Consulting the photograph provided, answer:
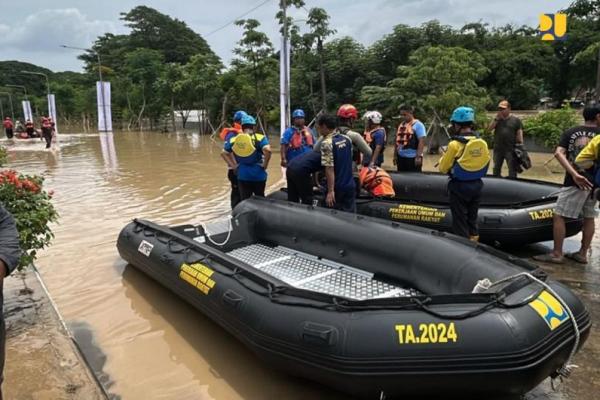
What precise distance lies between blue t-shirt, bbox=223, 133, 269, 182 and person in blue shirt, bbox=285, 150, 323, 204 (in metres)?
0.56

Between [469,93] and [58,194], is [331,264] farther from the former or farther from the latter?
[469,93]

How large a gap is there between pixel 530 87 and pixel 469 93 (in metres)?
7.44

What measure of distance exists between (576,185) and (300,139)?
280cm

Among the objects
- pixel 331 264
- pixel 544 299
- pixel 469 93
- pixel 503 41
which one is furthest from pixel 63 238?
pixel 503 41

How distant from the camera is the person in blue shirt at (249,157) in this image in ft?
15.6

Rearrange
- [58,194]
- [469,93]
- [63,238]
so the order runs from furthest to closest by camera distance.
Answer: [469,93] → [58,194] → [63,238]

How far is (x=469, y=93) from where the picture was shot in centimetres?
1253

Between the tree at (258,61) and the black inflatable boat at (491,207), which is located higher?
the tree at (258,61)

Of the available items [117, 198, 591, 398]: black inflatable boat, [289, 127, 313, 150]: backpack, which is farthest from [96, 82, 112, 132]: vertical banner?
[117, 198, 591, 398]: black inflatable boat

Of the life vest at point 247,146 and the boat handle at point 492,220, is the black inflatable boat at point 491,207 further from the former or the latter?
the life vest at point 247,146

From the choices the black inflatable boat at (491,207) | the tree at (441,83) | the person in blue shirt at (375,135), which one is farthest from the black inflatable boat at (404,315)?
the tree at (441,83)

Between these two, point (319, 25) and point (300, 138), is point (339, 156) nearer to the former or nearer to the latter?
point (300, 138)

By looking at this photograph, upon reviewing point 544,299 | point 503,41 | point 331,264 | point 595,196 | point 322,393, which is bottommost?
point 322,393

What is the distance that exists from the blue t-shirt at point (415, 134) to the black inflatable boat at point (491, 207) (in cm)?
30
